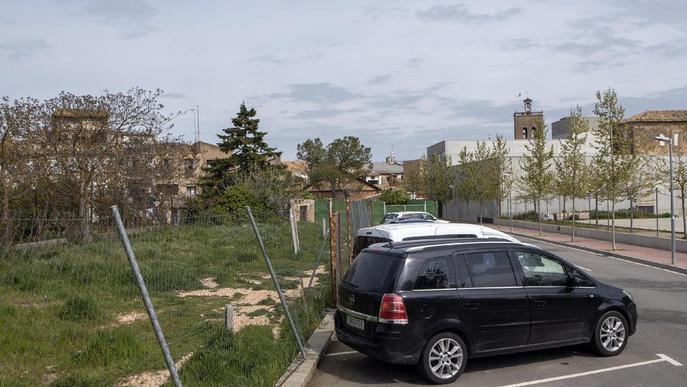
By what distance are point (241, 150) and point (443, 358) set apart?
51786 mm

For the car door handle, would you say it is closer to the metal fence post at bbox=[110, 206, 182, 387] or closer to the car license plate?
the car license plate

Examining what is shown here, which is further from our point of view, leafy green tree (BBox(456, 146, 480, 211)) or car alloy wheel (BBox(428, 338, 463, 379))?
leafy green tree (BBox(456, 146, 480, 211))

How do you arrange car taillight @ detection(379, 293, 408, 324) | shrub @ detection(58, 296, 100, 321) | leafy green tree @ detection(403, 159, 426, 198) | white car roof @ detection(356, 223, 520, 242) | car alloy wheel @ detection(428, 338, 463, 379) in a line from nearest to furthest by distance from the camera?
car taillight @ detection(379, 293, 408, 324)
car alloy wheel @ detection(428, 338, 463, 379)
shrub @ detection(58, 296, 100, 321)
white car roof @ detection(356, 223, 520, 242)
leafy green tree @ detection(403, 159, 426, 198)

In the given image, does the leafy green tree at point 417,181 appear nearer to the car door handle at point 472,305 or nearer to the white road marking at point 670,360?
the white road marking at point 670,360

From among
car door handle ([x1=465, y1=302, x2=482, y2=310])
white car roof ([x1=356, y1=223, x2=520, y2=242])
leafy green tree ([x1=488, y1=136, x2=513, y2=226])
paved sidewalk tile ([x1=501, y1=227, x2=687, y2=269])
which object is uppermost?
leafy green tree ([x1=488, y1=136, x2=513, y2=226])

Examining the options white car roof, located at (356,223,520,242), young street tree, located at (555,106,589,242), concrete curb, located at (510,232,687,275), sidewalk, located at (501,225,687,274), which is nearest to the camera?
white car roof, located at (356,223,520,242)

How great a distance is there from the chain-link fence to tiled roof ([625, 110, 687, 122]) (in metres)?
64.9

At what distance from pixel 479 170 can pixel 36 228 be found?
166ft

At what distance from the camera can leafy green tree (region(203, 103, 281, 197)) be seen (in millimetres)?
55781

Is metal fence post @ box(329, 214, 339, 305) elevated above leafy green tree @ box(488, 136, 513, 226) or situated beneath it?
situated beneath

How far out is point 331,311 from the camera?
466 inches

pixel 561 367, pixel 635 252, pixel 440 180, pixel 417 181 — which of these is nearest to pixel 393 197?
pixel 440 180

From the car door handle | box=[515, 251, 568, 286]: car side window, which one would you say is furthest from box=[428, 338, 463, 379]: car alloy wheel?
box=[515, 251, 568, 286]: car side window

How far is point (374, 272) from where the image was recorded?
310 inches
